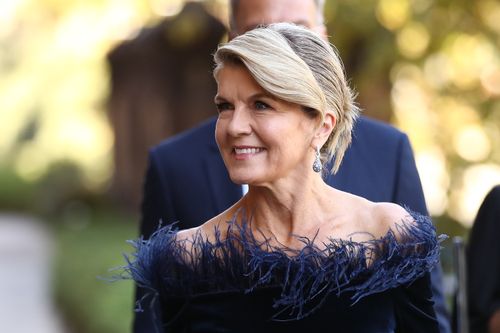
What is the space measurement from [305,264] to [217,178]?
1.15 meters

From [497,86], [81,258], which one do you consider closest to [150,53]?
[81,258]

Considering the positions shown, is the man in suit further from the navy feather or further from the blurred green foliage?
the blurred green foliage

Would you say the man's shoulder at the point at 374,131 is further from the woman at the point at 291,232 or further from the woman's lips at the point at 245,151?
the woman's lips at the point at 245,151

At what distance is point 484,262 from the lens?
404cm

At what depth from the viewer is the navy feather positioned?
9.01 feet

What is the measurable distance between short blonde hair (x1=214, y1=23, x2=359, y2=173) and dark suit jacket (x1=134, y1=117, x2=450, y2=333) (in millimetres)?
819

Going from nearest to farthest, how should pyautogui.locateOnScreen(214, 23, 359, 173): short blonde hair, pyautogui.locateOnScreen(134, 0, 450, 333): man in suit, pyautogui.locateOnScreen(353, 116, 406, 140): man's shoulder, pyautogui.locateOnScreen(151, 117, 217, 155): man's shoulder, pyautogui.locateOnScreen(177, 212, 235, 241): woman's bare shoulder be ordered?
pyautogui.locateOnScreen(214, 23, 359, 173): short blonde hair, pyautogui.locateOnScreen(177, 212, 235, 241): woman's bare shoulder, pyautogui.locateOnScreen(134, 0, 450, 333): man in suit, pyautogui.locateOnScreen(353, 116, 406, 140): man's shoulder, pyautogui.locateOnScreen(151, 117, 217, 155): man's shoulder

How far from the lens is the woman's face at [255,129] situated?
2.65 m

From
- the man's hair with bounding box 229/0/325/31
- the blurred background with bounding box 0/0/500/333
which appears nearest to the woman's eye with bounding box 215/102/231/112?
the man's hair with bounding box 229/0/325/31

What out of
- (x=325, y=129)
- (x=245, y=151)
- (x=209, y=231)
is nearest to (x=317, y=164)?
(x=325, y=129)

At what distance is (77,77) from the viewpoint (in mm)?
17141

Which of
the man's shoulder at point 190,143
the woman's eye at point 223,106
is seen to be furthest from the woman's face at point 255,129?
the man's shoulder at point 190,143

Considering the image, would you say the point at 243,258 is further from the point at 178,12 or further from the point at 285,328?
the point at 178,12

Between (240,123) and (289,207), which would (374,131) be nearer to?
(289,207)
